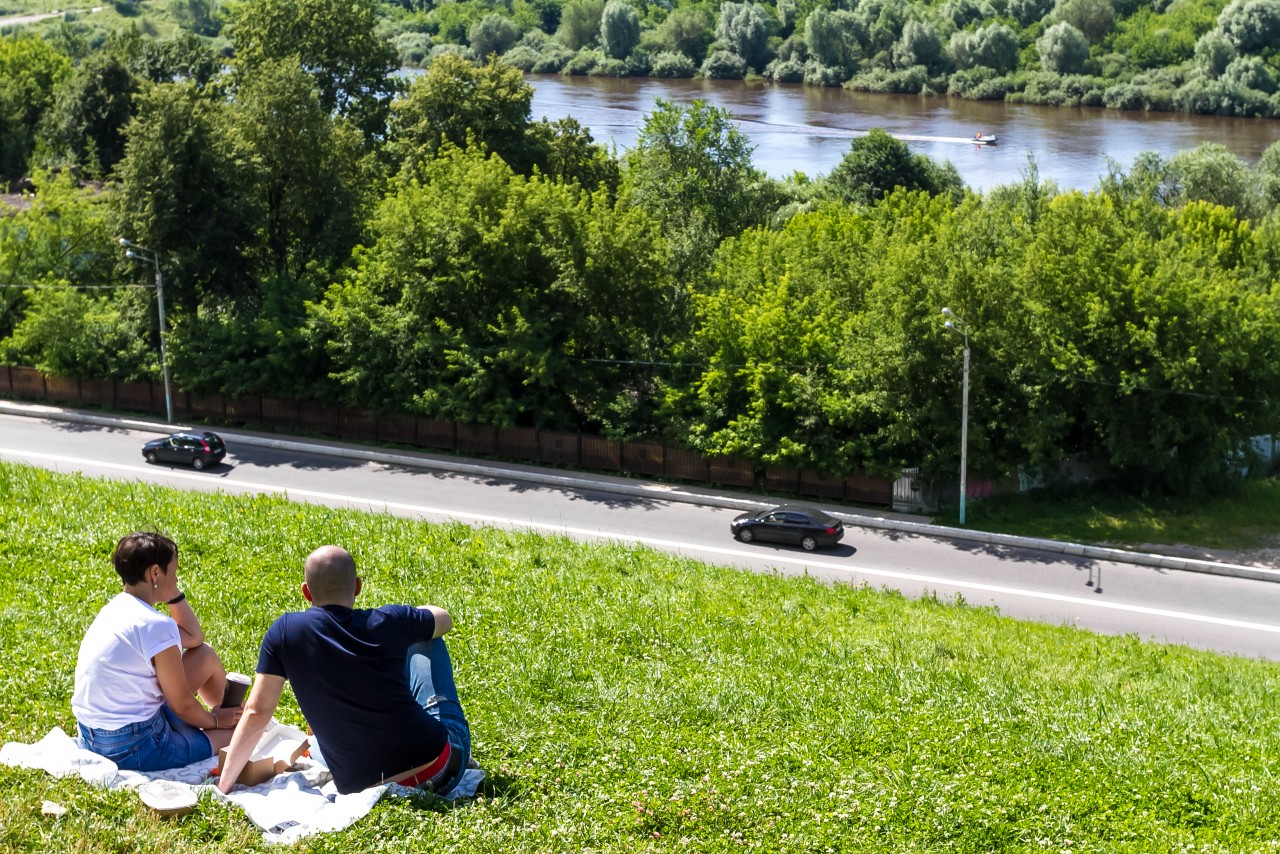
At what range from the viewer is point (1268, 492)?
3622cm

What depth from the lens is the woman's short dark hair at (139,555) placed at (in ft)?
24.9

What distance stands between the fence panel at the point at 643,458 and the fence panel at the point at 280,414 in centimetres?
1119

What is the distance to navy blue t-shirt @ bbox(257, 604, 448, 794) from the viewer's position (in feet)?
23.9

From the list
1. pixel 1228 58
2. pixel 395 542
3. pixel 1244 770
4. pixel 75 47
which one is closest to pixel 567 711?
pixel 1244 770

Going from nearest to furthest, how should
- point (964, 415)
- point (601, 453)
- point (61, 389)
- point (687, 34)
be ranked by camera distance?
point (964, 415)
point (601, 453)
point (61, 389)
point (687, 34)

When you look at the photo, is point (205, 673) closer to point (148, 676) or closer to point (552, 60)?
point (148, 676)

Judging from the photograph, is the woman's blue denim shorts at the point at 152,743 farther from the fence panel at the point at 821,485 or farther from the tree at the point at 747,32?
the tree at the point at 747,32

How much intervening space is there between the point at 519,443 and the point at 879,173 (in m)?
39.8

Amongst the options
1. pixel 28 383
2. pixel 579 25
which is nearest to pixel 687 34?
pixel 579 25

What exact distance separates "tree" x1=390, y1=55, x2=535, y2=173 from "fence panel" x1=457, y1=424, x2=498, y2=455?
51.7 ft

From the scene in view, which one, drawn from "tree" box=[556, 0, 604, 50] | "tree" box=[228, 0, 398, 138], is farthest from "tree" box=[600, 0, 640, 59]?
"tree" box=[228, 0, 398, 138]

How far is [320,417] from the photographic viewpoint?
41.4 m

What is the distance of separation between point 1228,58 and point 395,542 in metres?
98.3

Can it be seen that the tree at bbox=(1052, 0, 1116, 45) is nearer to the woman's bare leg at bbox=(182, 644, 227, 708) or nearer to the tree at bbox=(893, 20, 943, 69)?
the tree at bbox=(893, 20, 943, 69)
